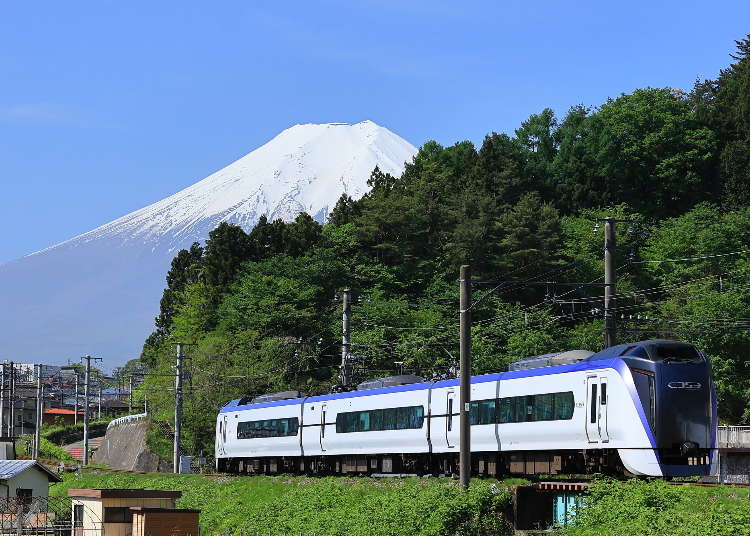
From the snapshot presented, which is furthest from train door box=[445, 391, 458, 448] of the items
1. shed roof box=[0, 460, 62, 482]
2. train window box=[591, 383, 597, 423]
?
shed roof box=[0, 460, 62, 482]

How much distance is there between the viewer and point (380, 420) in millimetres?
41969

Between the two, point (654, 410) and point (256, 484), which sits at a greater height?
point (654, 410)

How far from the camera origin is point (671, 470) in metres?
28.3

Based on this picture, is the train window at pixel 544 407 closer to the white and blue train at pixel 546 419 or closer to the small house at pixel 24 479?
the white and blue train at pixel 546 419

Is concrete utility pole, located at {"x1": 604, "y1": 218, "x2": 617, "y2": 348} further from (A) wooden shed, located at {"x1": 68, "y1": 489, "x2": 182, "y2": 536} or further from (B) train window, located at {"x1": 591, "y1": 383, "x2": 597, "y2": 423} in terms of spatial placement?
(A) wooden shed, located at {"x1": 68, "y1": 489, "x2": 182, "y2": 536}

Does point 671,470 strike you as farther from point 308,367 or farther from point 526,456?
point 308,367

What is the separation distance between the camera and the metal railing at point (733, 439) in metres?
47.8

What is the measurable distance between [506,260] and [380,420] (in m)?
40.1

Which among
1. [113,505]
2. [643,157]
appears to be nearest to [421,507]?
[113,505]

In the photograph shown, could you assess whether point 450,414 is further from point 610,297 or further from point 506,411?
point 610,297

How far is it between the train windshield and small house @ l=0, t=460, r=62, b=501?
36.9m

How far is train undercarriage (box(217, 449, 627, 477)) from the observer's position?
30.9m

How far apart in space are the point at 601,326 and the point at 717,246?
30.4 ft

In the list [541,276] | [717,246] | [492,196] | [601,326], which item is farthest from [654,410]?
[492,196]
